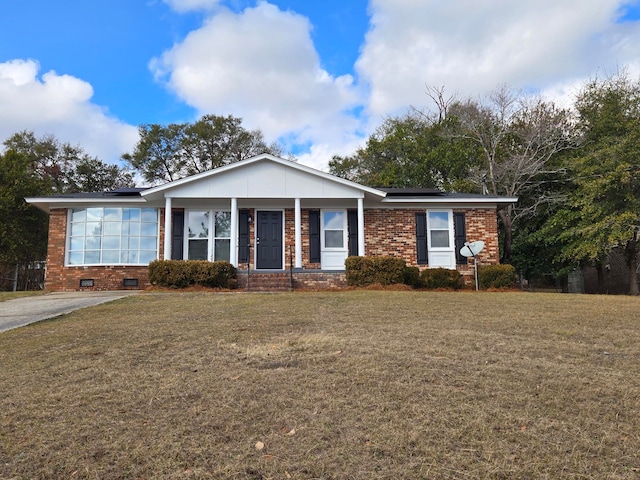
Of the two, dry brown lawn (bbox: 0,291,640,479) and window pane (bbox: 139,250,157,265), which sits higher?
window pane (bbox: 139,250,157,265)

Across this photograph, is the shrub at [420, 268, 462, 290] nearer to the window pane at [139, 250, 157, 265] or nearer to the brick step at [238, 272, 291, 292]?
the brick step at [238, 272, 291, 292]

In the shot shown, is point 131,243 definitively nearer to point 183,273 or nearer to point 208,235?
point 208,235

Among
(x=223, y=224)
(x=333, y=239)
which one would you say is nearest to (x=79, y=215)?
(x=223, y=224)

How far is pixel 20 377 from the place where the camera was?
422 cm

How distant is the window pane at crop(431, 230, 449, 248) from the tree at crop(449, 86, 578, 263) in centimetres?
561

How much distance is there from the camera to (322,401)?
350 centimetres

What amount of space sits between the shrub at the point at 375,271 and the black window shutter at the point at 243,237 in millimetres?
3907

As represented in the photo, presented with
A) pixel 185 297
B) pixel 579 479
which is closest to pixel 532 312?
pixel 579 479

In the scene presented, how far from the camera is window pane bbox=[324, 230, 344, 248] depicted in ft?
52.0

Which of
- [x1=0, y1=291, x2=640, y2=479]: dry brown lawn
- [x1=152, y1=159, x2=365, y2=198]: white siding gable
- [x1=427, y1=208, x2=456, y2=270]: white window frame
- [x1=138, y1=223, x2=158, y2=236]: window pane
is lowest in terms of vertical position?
[x1=0, y1=291, x2=640, y2=479]: dry brown lawn

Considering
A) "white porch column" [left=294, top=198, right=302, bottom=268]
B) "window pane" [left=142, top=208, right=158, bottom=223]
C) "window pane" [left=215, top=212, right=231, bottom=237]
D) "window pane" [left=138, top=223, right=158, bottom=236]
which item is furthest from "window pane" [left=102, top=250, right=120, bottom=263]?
"white porch column" [left=294, top=198, right=302, bottom=268]

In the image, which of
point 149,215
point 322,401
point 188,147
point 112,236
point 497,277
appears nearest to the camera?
point 322,401

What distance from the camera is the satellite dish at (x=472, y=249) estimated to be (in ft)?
47.8

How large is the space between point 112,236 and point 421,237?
10.4 m
